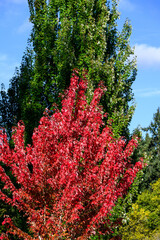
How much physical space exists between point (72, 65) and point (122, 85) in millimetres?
2490

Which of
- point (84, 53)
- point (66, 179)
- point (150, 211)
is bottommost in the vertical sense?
point (66, 179)

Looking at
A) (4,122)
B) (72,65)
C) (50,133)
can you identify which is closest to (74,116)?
(50,133)

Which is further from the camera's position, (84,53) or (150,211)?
(150,211)

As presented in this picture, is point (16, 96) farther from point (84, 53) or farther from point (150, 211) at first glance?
point (150, 211)

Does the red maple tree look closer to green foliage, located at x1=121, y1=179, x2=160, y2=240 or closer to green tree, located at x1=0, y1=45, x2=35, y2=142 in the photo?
green tree, located at x1=0, y1=45, x2=35, y2=142

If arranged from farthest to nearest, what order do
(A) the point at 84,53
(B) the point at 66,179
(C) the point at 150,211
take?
(C) the point at 150,211
(A) the point at 84,53
(B) the point at 66,179

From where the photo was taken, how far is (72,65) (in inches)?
562

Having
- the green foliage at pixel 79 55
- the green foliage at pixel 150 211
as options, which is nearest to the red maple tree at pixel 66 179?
the green foliage at pixel 79 55

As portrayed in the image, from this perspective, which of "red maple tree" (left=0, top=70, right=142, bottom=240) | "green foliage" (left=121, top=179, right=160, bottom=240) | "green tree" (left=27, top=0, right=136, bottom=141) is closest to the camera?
"red maple tree" (left=0, top=70, right=142, bottom=240)

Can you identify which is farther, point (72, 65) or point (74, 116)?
point (72, 65)

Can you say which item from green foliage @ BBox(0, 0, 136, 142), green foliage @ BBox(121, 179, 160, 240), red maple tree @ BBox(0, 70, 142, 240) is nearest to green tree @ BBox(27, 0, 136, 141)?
green foliage @ BBox(0, 0, 136, 142)

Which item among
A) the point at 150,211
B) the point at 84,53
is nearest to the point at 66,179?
the point at 84,53

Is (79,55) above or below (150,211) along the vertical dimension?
above

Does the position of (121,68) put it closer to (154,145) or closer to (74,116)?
(74,116)
